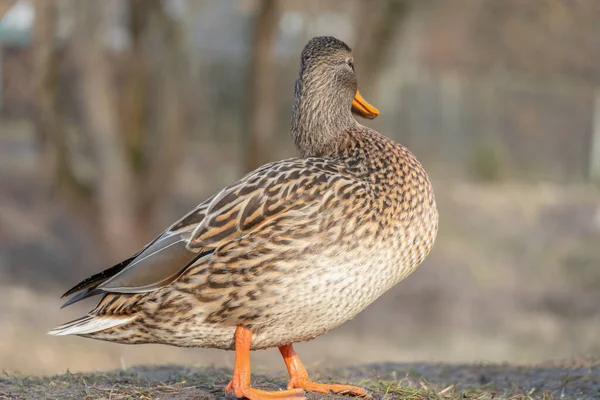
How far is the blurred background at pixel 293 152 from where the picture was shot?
11.0 m

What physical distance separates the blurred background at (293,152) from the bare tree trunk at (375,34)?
0.08 feet

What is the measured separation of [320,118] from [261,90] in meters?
8.90

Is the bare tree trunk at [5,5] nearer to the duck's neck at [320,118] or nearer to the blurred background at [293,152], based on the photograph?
the blurred background at [293,152]

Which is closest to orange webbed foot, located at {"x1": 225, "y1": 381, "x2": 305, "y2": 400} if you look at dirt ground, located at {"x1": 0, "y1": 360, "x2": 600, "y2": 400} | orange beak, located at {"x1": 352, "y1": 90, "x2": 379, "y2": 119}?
dirt ground, located at {"x1": 0, "y1": 360, "x2": 600, "y2": 400}

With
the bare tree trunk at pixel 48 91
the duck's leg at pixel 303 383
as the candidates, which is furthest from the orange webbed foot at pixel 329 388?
the bare tree trunk at pixel 48 91

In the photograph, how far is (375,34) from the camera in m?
13.4

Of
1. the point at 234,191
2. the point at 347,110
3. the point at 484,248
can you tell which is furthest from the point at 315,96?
the point at 484,248

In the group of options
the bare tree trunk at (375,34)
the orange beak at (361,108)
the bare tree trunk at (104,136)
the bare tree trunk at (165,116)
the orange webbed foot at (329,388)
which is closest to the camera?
the orange webbed foot at (329,388)

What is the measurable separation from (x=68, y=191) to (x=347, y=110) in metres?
9.32

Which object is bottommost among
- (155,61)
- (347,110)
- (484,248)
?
(347,110)

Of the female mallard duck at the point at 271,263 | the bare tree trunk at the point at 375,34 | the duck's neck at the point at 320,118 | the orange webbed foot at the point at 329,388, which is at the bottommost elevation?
the orange webbed foot at the point at 329,388

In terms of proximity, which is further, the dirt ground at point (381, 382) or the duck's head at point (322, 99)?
the duck's head at point (322, 99)

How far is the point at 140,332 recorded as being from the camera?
3871mm

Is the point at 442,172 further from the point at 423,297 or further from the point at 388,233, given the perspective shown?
the point at 388,233
